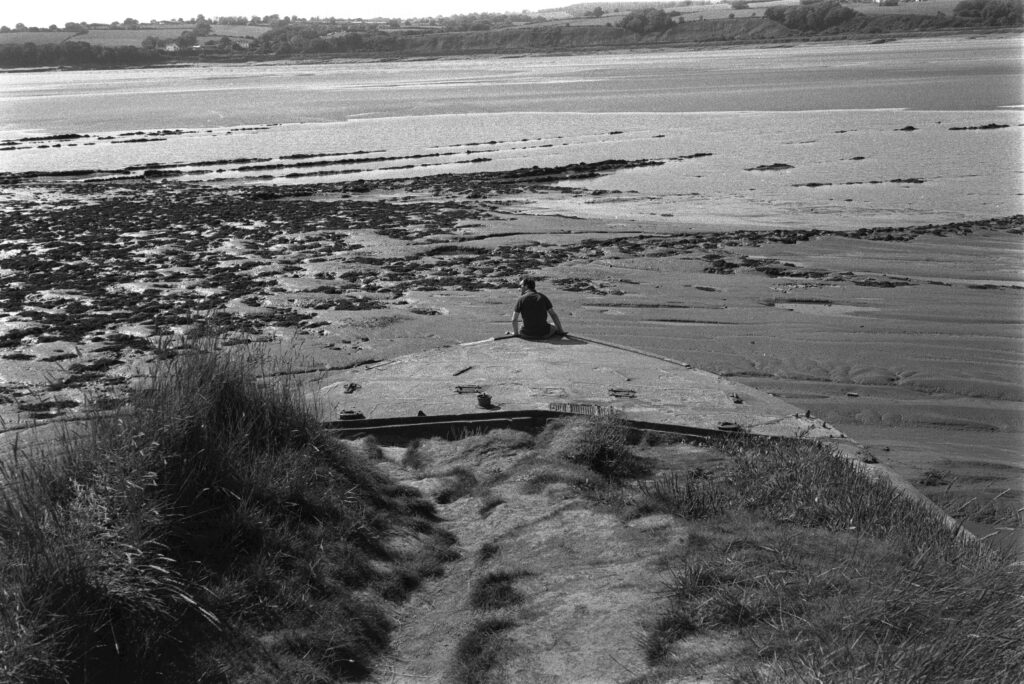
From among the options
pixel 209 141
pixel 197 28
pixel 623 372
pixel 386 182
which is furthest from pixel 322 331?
pixel 197 28

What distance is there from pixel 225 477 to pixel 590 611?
246cm

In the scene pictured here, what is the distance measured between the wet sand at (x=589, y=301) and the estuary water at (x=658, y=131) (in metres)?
3.43

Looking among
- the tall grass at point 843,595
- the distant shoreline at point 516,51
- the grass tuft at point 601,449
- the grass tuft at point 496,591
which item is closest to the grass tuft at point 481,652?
the grass tuft at point 496,591

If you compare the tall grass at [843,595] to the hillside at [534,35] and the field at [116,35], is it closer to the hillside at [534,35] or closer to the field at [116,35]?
the hillside at [534,35]

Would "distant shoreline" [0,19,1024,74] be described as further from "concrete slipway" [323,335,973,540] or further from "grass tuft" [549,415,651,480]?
"grass tuft" [549,415,651,480]

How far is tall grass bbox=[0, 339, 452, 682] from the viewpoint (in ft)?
16.8

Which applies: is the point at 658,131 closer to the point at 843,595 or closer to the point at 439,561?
the point at 439,561

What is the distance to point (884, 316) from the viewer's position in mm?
13867

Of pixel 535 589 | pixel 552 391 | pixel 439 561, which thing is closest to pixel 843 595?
pixel 535 589

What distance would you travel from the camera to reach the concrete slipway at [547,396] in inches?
357

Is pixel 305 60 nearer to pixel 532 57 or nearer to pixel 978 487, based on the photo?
pixel 532 57

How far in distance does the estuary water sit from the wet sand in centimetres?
343

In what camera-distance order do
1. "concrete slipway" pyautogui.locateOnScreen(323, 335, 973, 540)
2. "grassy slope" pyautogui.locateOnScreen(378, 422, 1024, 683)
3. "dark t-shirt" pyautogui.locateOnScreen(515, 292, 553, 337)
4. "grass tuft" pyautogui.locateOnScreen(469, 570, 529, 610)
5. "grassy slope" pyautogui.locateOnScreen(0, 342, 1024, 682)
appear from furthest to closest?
"dark t-shirt" pyautogui.locateOnScreen(515, 292, 553, 337)
"concrete slipway" pyautogui.locateOnScreen(323, 335, 973, 540)
"grass tuft" pyautogui.locateOnScreen(469, 570, 529, 610)
"grassy slope" pyautogui.locateOnScreen(0, 342, 1024, 682)
"grassy slope" pyautogui.locateOnScreen(378, 422, 1024, 683)

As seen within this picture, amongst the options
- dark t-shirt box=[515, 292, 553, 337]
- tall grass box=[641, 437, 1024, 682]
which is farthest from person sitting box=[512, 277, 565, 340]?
tall grass box=[641, 437, 1024, 682]
